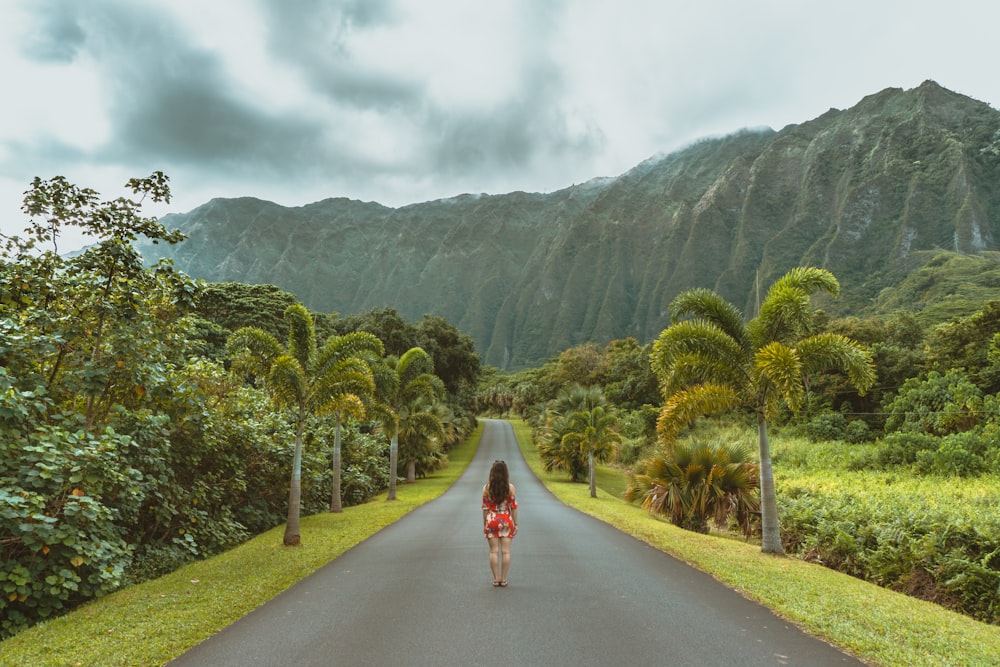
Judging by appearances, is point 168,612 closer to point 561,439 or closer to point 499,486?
point 499,486

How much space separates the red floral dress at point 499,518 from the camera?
8.23 m

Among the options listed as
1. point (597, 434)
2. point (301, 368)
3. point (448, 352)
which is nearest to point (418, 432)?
point (597, 434)

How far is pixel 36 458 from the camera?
804 centimetres

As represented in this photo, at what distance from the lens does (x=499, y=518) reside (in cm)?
827

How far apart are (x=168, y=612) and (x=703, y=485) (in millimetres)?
15833

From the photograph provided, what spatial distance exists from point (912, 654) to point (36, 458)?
10.9 meters

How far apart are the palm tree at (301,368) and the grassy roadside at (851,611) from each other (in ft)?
29.7

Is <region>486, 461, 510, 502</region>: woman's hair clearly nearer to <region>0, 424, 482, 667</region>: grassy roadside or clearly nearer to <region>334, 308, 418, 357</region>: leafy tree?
<region>0, 424, 482, 667</region>: grassy roadside

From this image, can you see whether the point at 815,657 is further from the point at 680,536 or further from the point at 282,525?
the point at 282,525

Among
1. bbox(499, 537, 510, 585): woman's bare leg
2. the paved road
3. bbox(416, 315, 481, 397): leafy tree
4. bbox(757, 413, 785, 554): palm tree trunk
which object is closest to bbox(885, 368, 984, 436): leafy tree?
bbox(757, 413, 785, 554): palm tree trunk

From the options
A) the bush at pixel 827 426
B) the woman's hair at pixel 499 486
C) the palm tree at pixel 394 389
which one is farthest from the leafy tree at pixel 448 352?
the woman's hair at pixel 499 486

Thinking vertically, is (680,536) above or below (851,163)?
below

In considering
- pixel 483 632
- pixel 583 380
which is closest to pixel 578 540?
pixel 483 632

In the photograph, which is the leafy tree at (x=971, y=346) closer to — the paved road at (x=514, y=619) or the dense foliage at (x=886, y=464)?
the dense foliage at (x=886, y=464)
